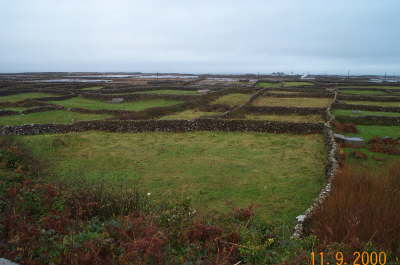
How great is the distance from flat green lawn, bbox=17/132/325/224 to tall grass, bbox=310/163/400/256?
4.28ft

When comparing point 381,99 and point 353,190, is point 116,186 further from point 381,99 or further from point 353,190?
point 381,99

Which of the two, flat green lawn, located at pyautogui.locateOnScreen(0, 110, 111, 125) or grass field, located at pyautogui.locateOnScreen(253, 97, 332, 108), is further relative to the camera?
grass field, located at pyautogui.locateOnScreen(253, 97, 332, 108)

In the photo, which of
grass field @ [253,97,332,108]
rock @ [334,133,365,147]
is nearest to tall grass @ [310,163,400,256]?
rock @ [334,133,365,147]

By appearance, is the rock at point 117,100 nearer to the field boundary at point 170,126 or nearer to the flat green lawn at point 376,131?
the field boundary at point 170,126

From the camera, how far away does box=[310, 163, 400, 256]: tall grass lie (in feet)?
18.1

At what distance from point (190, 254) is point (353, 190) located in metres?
5.09

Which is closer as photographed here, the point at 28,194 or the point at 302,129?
the point at 28,194

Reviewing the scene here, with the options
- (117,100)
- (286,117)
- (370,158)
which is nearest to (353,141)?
(370,158)

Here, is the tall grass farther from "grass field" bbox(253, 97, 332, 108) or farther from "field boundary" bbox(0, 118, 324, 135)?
"grass field" bbox(253, 97, 332, 108)

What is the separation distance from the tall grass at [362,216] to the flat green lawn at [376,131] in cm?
1015

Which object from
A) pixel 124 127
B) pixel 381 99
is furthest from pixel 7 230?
pixel 381 99

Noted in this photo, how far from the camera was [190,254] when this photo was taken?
16.5 feet

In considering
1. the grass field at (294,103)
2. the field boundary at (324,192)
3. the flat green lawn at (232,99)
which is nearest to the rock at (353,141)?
the field boundary at (324,192)

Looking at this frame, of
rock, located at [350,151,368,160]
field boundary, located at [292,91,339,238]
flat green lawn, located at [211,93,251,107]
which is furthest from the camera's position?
flat green lawn, located at [211,93,251,107]
